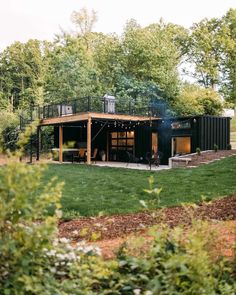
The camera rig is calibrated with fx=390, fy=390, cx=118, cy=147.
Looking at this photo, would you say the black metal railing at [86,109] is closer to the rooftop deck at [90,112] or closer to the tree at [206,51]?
the rooftop deck at [90,112]

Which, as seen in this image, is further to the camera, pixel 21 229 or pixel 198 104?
pixel 198 104

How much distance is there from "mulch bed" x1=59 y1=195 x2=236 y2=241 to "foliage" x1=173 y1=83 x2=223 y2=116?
71.1ft

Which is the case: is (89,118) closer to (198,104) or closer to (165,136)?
(165,136)

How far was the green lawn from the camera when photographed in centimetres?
859

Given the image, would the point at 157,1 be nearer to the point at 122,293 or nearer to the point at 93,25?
the point at 93,25

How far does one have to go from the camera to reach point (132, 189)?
11086 mm

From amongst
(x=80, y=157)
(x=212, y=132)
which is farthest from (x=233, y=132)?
(x=80, y=157)

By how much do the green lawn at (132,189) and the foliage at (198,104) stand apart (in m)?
14.1

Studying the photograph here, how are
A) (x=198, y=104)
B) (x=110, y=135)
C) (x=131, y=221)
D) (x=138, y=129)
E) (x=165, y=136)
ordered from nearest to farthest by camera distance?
(x=131, y=221) → (x=165, y=136) → (x=138, y=129) → (x=110, y=135) → (x=198, y=104)

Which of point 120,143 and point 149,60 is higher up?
point 149,60

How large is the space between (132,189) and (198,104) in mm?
19758

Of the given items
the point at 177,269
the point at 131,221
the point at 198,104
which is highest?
the point at 198,104

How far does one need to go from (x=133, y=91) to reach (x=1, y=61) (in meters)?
29.1

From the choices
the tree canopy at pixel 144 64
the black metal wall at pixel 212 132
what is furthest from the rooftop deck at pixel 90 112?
the tree canopy at pixel 144 64
